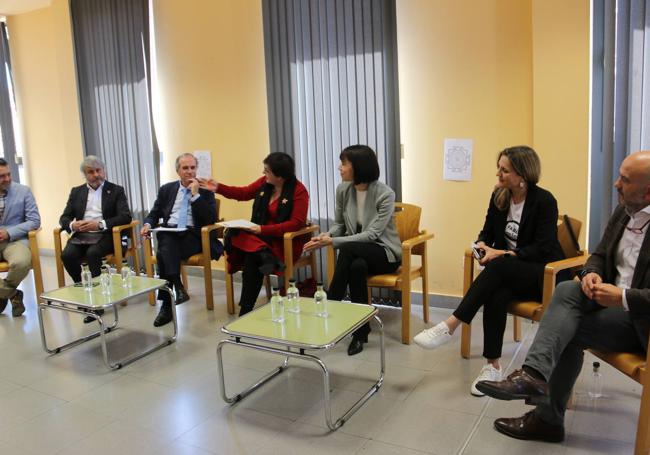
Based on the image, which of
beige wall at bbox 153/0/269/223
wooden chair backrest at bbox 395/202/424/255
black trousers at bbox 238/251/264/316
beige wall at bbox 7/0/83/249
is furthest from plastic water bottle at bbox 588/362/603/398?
beige wall at bbox 7/0/83/249

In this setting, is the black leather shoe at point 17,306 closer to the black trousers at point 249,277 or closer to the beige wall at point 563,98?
the black trousers at point 249,277

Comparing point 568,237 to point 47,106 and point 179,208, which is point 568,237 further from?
point 47,106

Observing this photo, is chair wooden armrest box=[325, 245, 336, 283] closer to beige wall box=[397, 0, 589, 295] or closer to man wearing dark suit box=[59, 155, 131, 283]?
beige wall box=[397, 0, 589, 295]

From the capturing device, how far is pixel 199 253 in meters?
4.08

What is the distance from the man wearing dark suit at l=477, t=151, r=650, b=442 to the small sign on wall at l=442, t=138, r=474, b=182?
152 centimetres

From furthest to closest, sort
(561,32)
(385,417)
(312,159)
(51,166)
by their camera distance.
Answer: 1. (51,166)
2. (312,159)
3. (561,32)
4. (385,417)

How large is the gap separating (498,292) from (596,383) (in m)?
0.66

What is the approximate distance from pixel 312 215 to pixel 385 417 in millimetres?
2137

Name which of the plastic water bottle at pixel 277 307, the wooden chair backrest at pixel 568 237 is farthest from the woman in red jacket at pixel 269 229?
the wooden chair backrest at pixel 568 237

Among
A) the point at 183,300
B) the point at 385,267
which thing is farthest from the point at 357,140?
the point at 183,300

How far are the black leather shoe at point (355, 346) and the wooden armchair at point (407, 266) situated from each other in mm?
287

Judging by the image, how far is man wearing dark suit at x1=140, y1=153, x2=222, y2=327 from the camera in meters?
3.97

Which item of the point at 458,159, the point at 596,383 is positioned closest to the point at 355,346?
the point at 596,383

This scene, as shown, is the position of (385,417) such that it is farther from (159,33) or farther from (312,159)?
(159,33)
